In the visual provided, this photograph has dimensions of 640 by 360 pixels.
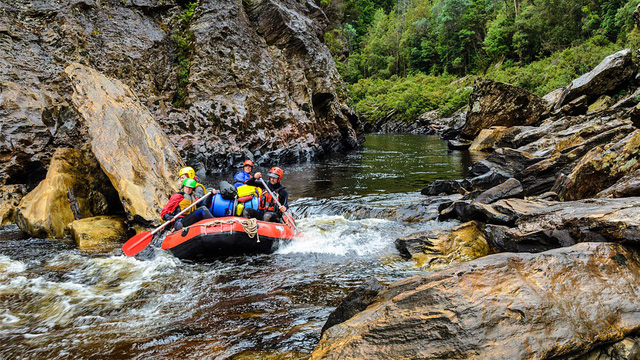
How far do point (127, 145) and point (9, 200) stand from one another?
3.65m

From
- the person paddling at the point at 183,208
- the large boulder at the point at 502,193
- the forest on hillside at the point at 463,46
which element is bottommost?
the large boulder at the point at 502,193

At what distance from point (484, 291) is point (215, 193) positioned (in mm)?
6424

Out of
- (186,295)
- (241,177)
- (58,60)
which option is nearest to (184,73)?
(58,60)

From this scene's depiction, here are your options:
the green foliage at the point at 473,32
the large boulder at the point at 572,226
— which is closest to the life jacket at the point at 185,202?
the large boulder at the point at 572,226

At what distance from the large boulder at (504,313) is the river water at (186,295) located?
1056mm

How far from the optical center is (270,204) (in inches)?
334

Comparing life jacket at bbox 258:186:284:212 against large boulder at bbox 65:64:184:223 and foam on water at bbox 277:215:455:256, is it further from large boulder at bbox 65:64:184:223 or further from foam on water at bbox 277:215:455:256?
large boulder at bbox 65:64:184:223

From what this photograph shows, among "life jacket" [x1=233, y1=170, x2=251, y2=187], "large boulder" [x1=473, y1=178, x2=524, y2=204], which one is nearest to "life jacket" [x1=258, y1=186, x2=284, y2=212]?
"life jacket" [x1=233, y1=170, x2=251, y2=187]

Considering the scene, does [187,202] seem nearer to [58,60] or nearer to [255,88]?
[58,60]

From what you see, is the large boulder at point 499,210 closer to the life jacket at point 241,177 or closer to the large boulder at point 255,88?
the life jacket at point 241,177

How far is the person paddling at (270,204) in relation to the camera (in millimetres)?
7639

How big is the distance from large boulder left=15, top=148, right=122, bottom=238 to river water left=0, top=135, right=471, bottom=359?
49 cm

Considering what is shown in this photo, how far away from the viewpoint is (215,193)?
7.80 metres

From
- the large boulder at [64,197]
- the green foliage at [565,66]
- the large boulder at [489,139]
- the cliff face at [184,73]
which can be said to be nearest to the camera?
the large boulder at [64,197]
